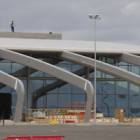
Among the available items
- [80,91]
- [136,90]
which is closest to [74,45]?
[80,91]

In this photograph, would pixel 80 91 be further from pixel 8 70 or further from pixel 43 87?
pixel 8 70

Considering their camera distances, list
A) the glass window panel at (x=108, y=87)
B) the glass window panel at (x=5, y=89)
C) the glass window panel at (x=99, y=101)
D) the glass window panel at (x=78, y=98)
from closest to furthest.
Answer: the glass window panel at (x=5, y=89) → the glass window panel at (x=78, y=98) → the glass window panel at (x=99, y=101) → the glass window panel at (x=108, y=87)

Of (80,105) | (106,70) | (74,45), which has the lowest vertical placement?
(80,105)

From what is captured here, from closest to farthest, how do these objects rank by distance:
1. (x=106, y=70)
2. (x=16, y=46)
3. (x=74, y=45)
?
(x=106, y=70), (x=16, y=46), (x=74, y=45)

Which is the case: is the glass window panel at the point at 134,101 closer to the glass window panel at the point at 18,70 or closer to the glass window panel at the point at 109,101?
Answer: the glass window panel at the point at 109,101

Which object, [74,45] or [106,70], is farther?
[74,45]

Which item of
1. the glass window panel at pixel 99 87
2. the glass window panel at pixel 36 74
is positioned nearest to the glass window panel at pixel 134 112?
the glass window panel at pixel 99 87

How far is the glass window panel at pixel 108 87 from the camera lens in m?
54.4

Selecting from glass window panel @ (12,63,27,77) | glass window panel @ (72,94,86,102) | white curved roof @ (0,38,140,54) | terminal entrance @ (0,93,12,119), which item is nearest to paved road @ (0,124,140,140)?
white curved roof @ (0,38,140,54)

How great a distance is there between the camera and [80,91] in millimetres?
53844

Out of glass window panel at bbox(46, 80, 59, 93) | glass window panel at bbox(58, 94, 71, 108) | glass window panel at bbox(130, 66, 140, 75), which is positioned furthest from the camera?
glass window panel at bbox(130, 66, 140, 75)

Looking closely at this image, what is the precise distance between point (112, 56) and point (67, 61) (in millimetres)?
5276

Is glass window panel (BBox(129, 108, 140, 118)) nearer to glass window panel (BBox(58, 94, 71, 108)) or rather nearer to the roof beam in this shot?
glass window panel (BBox(58, 94, 71, 108))

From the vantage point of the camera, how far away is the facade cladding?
5278cm
